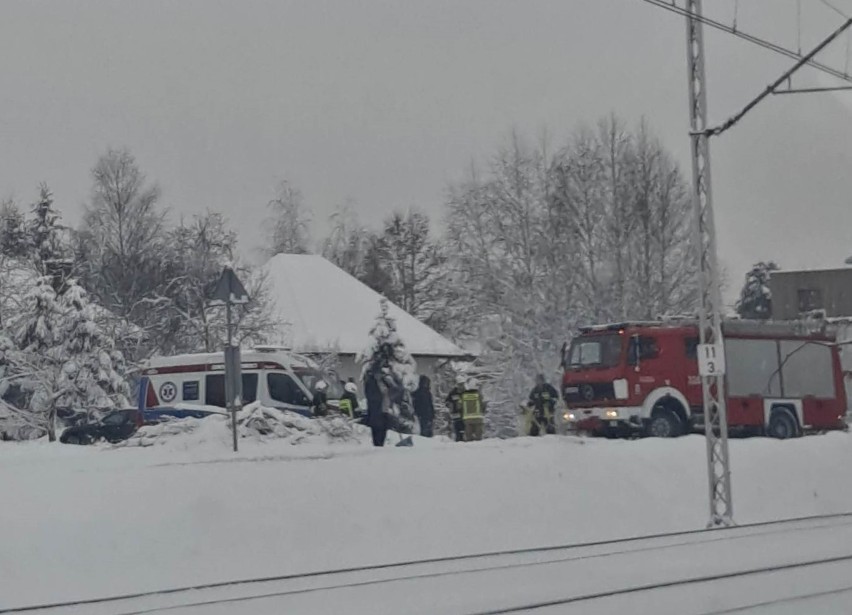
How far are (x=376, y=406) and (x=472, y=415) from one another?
4684 mm

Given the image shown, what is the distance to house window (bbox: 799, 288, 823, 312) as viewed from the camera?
86625mm

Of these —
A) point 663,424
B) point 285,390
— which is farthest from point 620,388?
point 285,390

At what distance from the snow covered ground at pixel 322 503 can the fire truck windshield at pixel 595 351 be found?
534cm

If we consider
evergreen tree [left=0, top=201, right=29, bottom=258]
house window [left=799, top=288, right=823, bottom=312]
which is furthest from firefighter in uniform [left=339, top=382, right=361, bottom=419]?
house window [left=799, top=288, right=823, bottom=312]

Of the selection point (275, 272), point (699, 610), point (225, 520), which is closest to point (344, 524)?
point (225, 520)

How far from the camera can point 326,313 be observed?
6050cm

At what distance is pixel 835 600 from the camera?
12.1 meters

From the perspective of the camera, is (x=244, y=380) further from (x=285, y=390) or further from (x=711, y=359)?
(x=711, y=359)

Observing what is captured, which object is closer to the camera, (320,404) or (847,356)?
(320,404)

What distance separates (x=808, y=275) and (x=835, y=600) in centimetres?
7822

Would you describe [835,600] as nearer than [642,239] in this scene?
Yes

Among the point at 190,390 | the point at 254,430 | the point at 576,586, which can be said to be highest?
the point at 190,390

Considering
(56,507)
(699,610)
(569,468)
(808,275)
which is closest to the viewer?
(699,610)

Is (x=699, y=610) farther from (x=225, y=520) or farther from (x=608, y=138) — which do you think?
(x=608, y=138)
